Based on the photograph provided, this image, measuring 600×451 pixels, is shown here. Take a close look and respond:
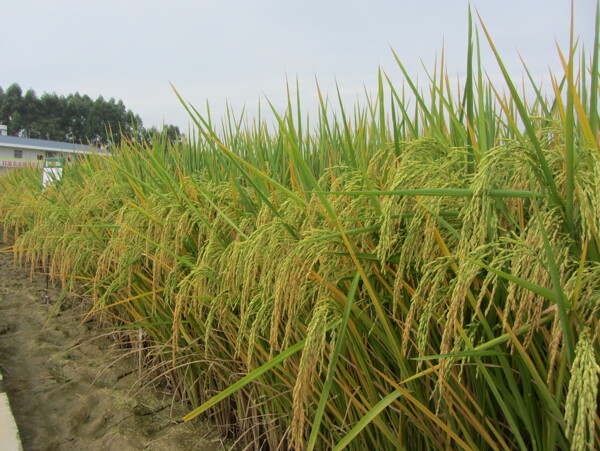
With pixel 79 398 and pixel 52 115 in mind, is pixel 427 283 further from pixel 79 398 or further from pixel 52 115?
pixel 52 115

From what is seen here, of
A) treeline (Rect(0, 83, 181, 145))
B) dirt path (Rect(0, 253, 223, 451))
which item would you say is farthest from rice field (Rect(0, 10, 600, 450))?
treeline (Rect(0, 83, 181, 145))

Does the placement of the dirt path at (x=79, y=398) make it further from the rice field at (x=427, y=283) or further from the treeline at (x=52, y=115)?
the treeline at (x=52, y=115)

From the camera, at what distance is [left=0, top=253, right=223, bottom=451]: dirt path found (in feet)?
7.25

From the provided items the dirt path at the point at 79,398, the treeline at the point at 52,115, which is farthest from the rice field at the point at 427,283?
the treeline at the point at 52,115

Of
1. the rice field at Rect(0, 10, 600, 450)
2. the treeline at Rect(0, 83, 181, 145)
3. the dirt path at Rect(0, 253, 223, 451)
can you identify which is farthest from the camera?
the treeline at Rect(0, 83, 181, 145)

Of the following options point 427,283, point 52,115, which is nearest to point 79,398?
point 427,283

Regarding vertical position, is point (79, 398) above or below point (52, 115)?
below

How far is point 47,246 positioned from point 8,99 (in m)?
66.0

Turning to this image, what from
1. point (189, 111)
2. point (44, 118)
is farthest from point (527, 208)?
point (44, 118)

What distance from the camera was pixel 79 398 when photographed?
8.49 feet

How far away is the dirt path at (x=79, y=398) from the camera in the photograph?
221 centimetres

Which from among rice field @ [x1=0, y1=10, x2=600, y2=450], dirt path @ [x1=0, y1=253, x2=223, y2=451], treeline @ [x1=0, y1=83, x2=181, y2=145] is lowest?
dirt path @ [x1=0, y1=253, x2=223, y2=451]

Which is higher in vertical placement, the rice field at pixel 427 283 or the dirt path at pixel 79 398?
the rice field at pixel 427 283

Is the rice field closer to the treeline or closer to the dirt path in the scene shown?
the dirt path
